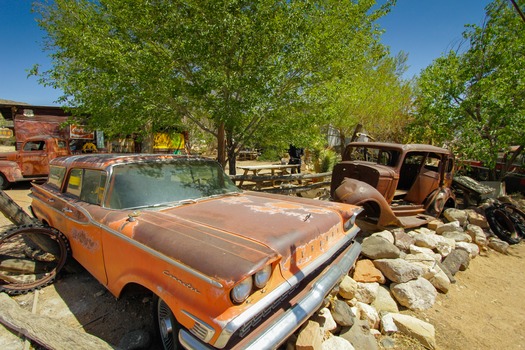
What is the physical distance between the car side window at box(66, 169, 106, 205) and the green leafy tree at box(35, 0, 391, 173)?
6.74 ft

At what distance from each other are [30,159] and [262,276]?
1228 cm

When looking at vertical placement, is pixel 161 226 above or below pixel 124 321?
above

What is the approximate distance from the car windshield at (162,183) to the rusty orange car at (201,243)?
1cm

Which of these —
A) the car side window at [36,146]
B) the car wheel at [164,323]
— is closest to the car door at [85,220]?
the car wheel at [164,323]

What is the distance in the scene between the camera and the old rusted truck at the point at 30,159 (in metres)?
9.80

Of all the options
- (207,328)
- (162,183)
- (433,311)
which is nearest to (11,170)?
(162,183)

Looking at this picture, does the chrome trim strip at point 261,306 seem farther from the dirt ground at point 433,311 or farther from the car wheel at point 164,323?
the dirt ground at point 433,311

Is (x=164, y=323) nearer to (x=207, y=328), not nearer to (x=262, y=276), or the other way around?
(x=207, y=328)

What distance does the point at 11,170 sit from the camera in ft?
31.9

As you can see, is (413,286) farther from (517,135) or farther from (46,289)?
(517,135)

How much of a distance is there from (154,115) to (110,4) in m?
2.11

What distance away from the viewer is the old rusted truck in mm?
9797

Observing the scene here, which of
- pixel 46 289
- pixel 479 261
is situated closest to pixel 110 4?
pixel 46 289

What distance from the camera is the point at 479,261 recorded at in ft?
15.6
